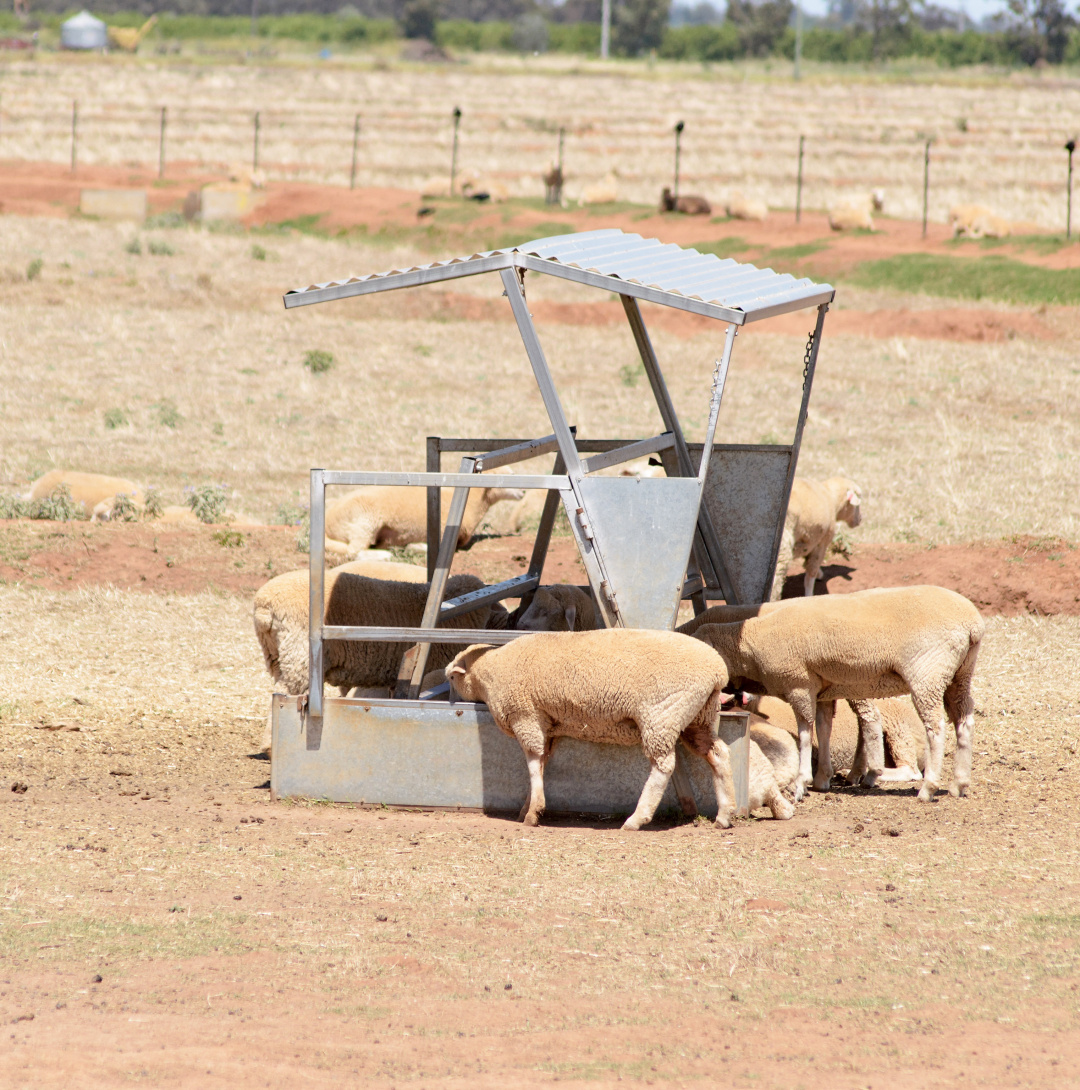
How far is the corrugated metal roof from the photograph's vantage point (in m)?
7.48

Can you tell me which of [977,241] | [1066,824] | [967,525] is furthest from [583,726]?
[977,241]

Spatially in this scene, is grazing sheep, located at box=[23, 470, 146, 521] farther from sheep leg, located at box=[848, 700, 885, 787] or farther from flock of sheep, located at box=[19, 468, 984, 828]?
sheep leg, located at box=[848, 700, 885, 787]

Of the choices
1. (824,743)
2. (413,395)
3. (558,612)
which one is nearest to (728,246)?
(413,395)

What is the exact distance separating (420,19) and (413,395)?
85.7 m

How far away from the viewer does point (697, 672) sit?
7008mm

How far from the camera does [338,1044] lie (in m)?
4.80

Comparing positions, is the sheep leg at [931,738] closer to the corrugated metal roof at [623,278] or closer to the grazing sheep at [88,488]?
the corrugated metal roof at [623,278]

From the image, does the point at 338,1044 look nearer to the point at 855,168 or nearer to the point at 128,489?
the point at 128,489

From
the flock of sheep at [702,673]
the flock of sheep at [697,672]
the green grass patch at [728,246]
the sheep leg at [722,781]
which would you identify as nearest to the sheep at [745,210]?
the green grass patch at [728,246]

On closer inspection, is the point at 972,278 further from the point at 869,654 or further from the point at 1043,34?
the point at 1043,34

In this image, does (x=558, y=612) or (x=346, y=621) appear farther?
(x=558, y=612)

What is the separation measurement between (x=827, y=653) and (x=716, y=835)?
1382 mm

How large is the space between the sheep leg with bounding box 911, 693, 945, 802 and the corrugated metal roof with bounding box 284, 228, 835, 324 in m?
2.34

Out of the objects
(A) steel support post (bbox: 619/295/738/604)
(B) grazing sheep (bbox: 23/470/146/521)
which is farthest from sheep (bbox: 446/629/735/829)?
(B) grazing sheep (bbox: 23/470/146/521)
